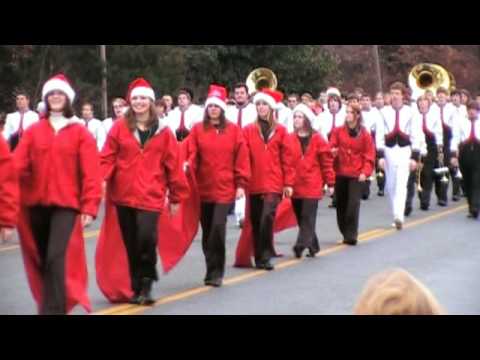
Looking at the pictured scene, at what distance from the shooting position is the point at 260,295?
10945mm

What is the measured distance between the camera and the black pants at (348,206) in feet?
50.1

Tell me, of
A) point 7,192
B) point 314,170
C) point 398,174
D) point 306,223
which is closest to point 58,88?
point 7,192

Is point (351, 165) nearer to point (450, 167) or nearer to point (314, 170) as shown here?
point (314, 170)

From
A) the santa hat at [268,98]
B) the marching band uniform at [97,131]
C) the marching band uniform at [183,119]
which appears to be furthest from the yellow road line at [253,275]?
the marching band uniform at [97,131]

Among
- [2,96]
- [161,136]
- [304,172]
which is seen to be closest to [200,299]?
[161,136]

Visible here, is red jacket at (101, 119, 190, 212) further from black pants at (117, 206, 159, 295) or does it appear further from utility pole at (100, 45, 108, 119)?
utility pole at (100, 45, 108, 119)

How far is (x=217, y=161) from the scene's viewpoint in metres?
11.6

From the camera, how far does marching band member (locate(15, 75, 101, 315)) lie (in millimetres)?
8805

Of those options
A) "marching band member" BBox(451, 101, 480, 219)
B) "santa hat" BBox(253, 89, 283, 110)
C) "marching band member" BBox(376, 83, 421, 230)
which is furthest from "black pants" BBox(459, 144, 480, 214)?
"santa hat" BBox(253, 89, 283, 110)

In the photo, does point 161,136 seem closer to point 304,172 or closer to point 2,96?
point 304,172

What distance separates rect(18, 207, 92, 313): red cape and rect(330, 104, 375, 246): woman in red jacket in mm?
6698

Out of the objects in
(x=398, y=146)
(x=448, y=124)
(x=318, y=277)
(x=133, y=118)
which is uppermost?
(x=448, y=124)

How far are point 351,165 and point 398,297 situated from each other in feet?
39.0

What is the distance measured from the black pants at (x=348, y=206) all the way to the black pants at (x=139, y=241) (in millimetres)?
5438
